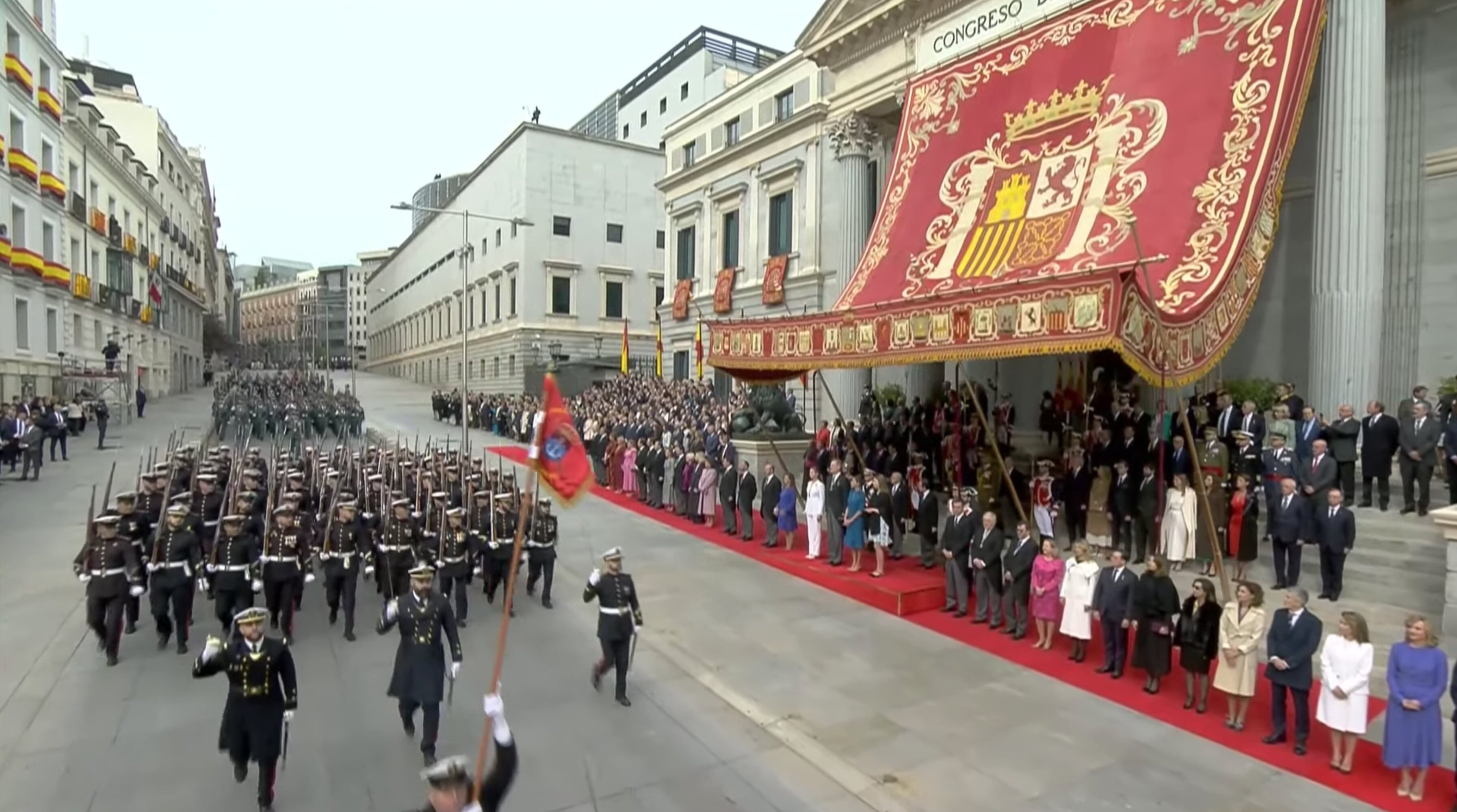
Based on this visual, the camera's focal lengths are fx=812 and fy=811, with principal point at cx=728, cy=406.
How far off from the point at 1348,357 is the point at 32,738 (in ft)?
54.2

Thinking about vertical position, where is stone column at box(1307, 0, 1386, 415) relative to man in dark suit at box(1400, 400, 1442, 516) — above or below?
above

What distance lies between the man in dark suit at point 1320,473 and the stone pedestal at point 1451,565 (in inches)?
46.4

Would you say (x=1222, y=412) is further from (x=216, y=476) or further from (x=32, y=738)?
(x=216, y=476)

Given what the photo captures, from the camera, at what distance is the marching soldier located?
9086 millimetres

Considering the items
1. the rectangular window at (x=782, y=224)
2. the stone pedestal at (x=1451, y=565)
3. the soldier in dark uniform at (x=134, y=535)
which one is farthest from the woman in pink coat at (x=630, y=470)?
the stone pedestal at (x=1451, y=565)

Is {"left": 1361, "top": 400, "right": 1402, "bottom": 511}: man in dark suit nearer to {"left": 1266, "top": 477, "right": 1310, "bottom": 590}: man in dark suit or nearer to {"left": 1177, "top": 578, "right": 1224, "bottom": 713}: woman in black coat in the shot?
{"left": 1266, "top": 477, "right": 1310, "bottom": 590}: man in dark suit

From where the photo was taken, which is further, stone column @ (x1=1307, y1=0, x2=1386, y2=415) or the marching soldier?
stone column @ (x1=1307, y1=0, x2=1386, y2=415)

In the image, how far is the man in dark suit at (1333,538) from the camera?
29.3 feet

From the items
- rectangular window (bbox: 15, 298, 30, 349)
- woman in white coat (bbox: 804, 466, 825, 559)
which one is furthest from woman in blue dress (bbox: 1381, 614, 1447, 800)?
rectangular window (bbox: 15, 298, 30, 349)

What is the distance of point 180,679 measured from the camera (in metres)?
8.32

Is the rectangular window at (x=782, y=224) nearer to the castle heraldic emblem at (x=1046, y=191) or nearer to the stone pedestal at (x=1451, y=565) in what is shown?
the castle heraldic emblem at (x=1046, y=191)

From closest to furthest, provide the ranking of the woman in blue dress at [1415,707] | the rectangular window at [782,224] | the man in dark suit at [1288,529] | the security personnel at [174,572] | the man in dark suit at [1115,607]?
the woman in blue dress at [1415,707], the man in dark suit at [1115,607], the security personnel at [174,572], the man in dark suit at [1288,529], the rectangular window at [782,224]

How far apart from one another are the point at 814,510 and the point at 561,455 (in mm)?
8456

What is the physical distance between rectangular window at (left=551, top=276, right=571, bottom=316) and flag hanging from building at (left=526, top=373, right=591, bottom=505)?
145ft
